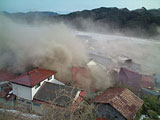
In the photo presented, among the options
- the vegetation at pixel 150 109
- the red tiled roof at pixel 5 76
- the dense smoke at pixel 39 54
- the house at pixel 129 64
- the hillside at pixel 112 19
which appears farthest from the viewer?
the hillside at pixel 112 19

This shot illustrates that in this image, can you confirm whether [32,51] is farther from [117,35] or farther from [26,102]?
[117,35]

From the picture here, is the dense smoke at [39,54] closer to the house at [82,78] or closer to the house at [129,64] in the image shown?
the house at [82,78]

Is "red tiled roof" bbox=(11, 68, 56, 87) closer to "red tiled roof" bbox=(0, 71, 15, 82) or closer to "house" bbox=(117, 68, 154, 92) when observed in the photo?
"red tiled roof" bbox=(0, 71, 15, 82)

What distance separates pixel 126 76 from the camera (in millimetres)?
10156

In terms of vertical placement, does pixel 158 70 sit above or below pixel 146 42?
below

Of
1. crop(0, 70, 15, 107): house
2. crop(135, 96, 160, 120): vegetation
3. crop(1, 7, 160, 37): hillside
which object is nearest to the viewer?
crop(135, 96, 160, 120): vegetation

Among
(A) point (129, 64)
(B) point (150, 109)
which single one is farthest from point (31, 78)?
(A) point (129, 64)

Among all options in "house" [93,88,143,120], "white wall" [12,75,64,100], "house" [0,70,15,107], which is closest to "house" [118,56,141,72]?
"house" [93,88,143,120]

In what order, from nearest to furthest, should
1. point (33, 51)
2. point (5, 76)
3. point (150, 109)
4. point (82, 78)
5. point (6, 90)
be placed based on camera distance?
point (150, 109)
point (6, 90)
point (5, 76)
point (82, 78)
point (33, 51)

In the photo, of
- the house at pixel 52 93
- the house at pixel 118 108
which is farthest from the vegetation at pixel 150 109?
the house at pixel 52 93

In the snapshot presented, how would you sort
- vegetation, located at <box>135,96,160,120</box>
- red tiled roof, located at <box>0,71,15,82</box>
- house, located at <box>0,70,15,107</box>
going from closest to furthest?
1. vegetation, located at <box>135,96,160,120</box>
2. house, located at <box>0,70,15,107</box>
3. red tiled roof, located at <box>0,71,15,82</box>

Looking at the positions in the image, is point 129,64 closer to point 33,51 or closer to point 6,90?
point 33,51

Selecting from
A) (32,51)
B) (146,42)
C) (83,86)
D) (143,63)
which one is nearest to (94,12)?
(146,42)

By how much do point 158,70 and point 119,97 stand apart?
1142 centimetres
